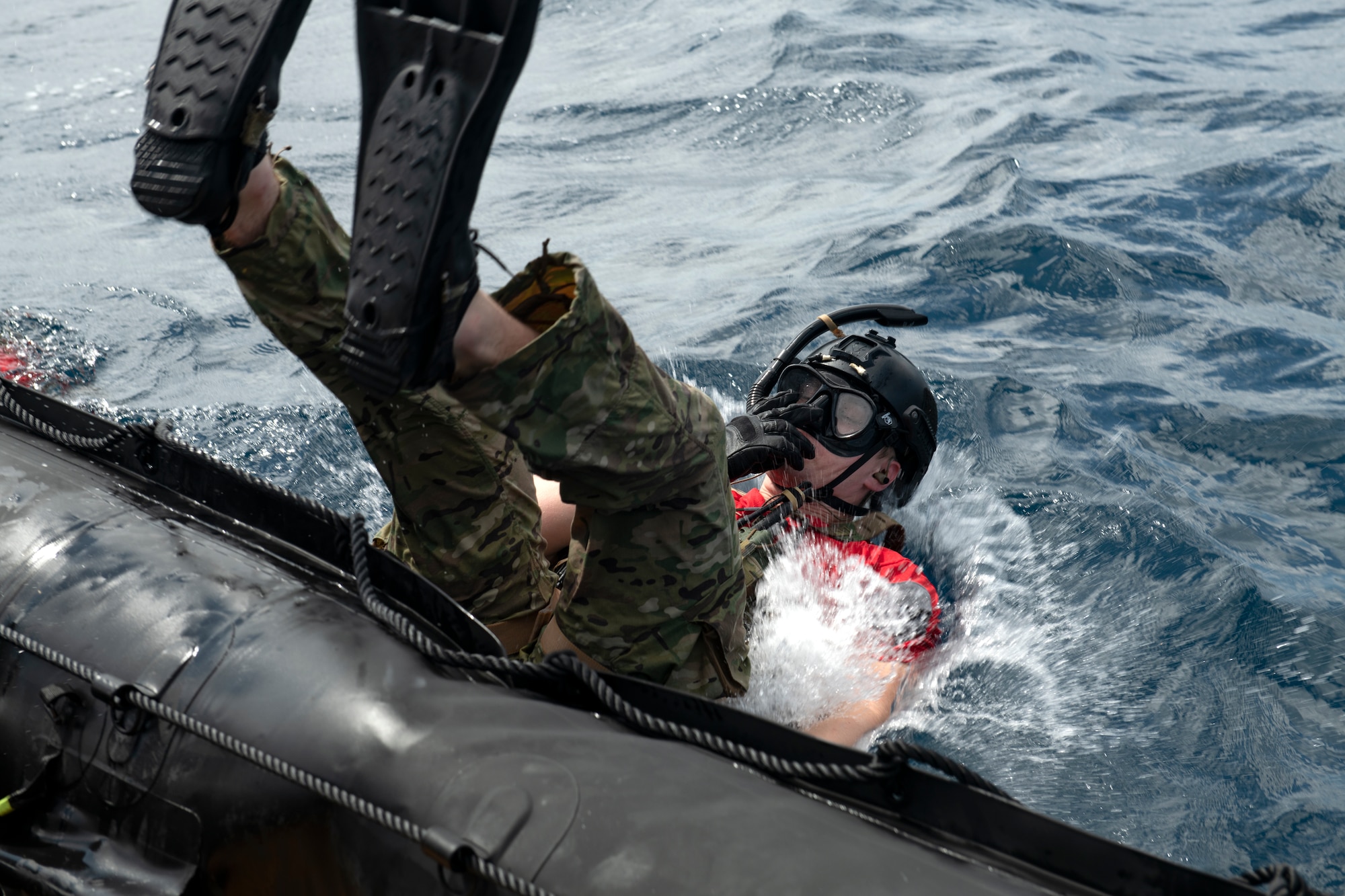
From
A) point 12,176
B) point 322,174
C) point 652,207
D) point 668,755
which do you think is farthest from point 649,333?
point 12,176

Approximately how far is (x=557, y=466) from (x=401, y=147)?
1.99ft

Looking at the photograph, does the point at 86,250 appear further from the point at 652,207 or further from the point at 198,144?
the point at 198,144

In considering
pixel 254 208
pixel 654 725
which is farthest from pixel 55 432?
pixel 654 725

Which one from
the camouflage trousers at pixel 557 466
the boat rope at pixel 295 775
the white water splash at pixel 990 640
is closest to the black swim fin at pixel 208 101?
the camouflage trousers at pixel 557 466

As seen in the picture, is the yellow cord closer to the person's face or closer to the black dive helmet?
the black dive helmet

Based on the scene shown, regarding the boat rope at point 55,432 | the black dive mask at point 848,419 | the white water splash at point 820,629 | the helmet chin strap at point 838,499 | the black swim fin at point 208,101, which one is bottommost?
the white water splash at point 820,629

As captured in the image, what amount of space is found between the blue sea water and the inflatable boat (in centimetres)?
158

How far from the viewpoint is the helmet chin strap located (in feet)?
12.4

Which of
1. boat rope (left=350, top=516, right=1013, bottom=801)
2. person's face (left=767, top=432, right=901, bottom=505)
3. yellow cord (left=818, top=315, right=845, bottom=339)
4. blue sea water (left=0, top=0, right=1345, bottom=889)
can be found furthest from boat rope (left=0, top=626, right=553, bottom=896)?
yellow cord (left=818, top=315, right=845, bottom=339)

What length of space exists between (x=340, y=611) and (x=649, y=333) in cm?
414

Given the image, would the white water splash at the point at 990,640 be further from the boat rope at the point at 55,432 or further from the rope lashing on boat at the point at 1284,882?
the boat rope at the point at 55,432

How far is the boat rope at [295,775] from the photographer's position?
164cm

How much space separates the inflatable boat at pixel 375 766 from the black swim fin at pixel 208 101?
672mm

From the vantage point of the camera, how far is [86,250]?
24.3 feet
